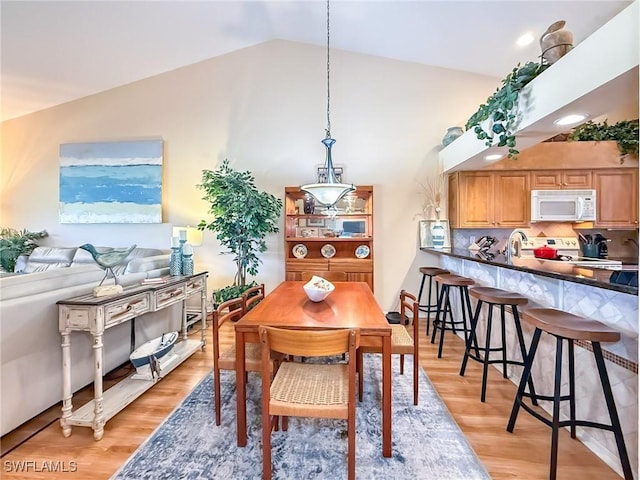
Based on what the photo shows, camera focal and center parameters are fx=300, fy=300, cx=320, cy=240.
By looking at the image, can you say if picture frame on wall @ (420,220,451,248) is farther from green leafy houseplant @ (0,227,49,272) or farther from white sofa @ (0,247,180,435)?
green leafy houseplant @ (0,227,49,272)

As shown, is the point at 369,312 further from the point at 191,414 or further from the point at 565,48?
the point at 565,48

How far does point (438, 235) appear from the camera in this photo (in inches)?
168

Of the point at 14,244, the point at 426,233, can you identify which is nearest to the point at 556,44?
the point at 426,233

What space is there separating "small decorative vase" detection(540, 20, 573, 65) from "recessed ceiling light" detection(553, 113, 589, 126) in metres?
0.39

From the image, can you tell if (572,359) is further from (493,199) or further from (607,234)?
(607,234)

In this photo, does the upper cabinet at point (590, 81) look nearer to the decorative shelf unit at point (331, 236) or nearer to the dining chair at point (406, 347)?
the dining chair at point (406, 347)

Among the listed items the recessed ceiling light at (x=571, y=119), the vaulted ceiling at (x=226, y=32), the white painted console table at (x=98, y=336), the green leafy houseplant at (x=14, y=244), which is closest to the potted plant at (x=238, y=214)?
the white painted console table at (x=98, y=336)

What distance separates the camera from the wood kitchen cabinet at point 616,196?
3.89 m

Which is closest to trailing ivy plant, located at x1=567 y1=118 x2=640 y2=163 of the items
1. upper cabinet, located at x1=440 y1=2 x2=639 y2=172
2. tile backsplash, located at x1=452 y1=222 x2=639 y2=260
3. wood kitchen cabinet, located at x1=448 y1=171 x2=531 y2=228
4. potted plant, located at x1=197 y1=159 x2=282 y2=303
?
wood kitchen cabinet, located at x1=448 y1=171 x2=531 y2=228

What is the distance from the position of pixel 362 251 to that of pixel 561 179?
9.08ft

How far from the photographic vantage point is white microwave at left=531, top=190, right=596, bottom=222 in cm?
383

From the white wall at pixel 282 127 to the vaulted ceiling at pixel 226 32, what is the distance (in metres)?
0.22

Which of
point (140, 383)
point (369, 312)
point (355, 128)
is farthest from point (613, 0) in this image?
point (140, 383)

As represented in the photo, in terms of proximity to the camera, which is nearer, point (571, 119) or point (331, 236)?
point (571, 119)
